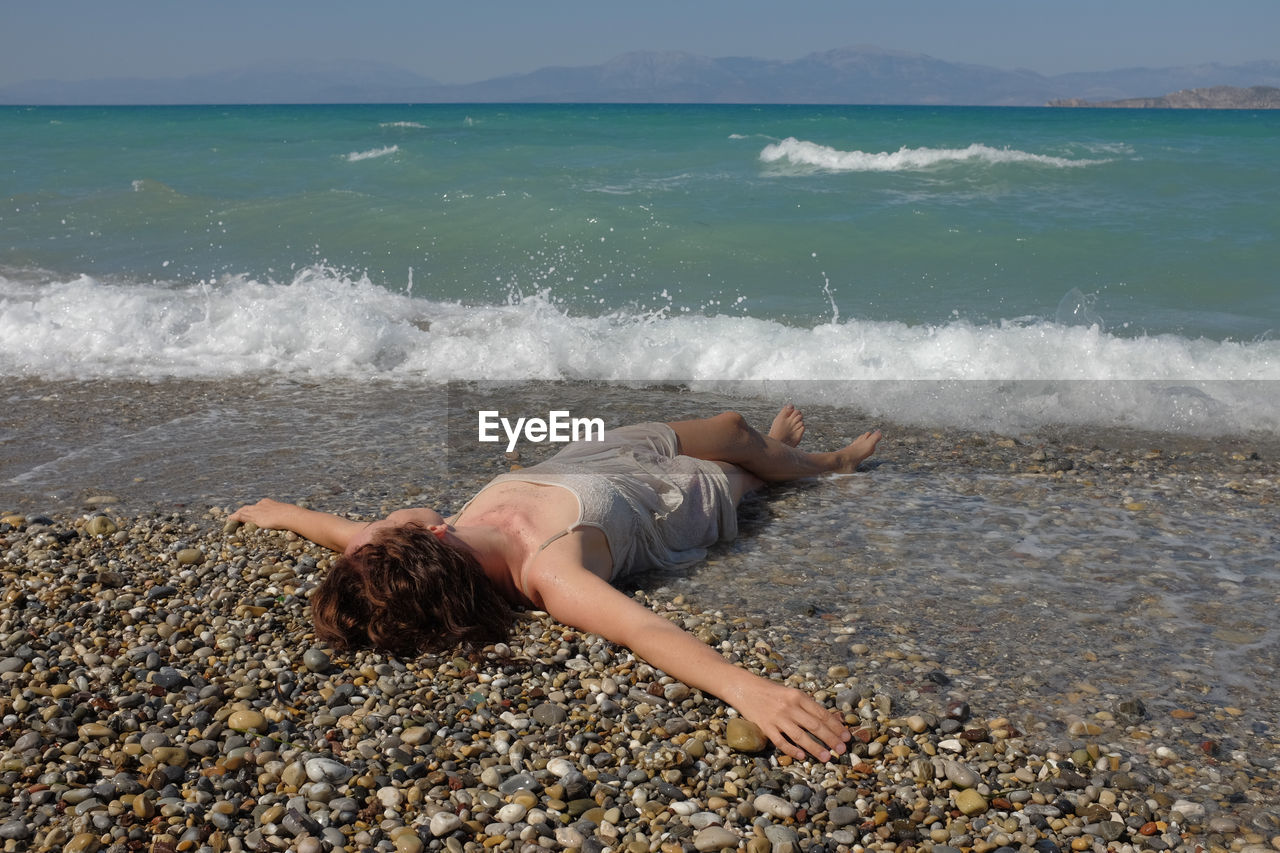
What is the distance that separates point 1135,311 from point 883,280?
2.78 metres

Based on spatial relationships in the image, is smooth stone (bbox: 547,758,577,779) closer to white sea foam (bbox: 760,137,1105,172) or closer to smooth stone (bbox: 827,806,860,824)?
smooth stone (bbox: 827,806,860,824)

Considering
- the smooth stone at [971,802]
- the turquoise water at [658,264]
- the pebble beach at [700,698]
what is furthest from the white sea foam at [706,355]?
the smooth stone at [971,802]

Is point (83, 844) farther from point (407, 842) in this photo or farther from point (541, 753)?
point (541, 753)

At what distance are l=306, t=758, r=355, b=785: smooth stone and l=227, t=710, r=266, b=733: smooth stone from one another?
0.32 m

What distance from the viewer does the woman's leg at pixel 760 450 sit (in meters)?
5.58

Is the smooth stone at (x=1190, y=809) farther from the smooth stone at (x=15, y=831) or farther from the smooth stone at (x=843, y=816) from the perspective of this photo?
the smooth stone at (x=15, y=831)

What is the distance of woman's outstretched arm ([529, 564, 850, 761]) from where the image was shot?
11.4 feet

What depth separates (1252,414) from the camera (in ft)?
24.0

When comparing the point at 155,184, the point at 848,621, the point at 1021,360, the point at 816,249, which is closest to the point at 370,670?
the point at 848,621

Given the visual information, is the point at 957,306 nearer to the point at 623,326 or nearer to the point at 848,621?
the point at 623,326

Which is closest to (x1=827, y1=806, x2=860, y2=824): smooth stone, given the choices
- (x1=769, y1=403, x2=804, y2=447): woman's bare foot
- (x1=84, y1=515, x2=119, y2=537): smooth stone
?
(x1=769, y1=403, x2=804, y2=447): woman's bare foot

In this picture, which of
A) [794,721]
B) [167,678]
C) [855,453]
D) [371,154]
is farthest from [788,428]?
[371,154]

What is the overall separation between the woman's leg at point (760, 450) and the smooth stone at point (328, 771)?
266cm

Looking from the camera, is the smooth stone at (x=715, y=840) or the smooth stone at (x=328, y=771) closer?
the smooth stone at (x=715, y=840)
